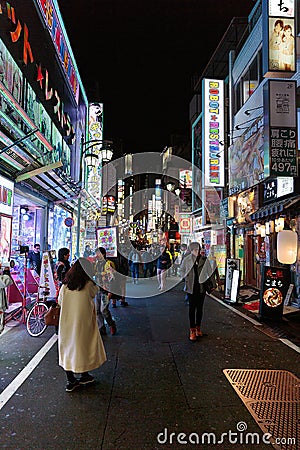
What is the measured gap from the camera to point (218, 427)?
13.8 ft

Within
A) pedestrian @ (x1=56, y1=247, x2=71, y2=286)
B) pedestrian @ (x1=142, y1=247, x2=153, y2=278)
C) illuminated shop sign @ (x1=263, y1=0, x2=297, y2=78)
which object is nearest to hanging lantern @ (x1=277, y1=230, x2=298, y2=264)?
illuminated shop sign @ (x1=263, y1=0, x2=297, y2=78)

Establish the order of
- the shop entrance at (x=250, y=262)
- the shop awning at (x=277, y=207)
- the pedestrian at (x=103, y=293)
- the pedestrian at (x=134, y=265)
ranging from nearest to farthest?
1. the pedestrian at (x=103, y=293)
2. the shop awning at (x=277, y=207)
3. the shop entrance at (x=250, y=262)
4. the pedestrian at (x=134, y=265)

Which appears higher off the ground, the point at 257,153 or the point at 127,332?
the point at 257,153

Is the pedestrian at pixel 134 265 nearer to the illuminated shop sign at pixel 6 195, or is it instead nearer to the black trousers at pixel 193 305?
the illuminated shop sign at pixel 6 195

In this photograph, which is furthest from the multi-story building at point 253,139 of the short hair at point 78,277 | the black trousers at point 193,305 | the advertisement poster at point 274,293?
the short hair at point 78,277

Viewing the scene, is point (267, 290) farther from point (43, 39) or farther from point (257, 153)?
point (43, 39)

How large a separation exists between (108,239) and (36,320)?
5.65 m

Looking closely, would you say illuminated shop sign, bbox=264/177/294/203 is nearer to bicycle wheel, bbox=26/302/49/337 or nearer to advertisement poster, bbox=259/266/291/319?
advertisement poster, bbox=259/266/291/319

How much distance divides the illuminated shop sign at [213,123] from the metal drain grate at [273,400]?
60.1 feet

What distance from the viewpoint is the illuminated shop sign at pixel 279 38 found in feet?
36.9

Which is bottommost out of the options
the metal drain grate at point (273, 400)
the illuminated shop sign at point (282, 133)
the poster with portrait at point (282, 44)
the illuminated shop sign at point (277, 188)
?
the metal drain grate at point (273, 400)

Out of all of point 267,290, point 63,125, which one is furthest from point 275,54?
point 63,125

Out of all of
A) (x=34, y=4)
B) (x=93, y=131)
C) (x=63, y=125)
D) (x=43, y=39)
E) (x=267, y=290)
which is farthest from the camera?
(x=93, y=131)

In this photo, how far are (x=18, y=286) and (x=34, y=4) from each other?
1051cm
